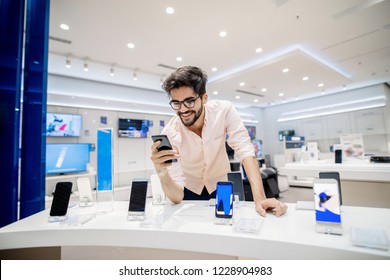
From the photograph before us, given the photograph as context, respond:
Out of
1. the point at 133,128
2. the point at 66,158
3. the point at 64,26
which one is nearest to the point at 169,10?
the point at 64,26

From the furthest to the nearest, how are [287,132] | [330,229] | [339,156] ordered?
[287,132] → [339,156] → [330,229]

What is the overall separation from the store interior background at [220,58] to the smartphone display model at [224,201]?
2.67 metres

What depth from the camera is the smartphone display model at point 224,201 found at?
0.80 m

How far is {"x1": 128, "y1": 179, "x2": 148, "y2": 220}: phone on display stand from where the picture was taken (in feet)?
3.03

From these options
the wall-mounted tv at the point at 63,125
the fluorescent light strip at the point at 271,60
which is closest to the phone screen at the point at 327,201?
the fluorescent light strip at the point at 271,60

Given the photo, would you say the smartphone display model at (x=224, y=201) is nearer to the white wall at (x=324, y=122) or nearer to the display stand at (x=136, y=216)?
the display stand at (x=136, y=216)

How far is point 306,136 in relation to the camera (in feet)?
26.3

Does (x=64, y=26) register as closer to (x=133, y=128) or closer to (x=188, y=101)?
(x=133, y=128)

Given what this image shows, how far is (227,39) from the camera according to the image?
3.48m

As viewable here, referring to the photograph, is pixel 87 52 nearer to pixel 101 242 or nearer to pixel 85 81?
pixel 85 81

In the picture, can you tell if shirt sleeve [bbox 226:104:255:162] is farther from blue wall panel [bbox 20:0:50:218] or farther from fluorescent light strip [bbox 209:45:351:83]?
fluorescent light strip [bbox 209:45:351:83]

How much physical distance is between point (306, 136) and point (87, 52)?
26.5 ft

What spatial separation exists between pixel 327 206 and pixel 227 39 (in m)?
3.46
